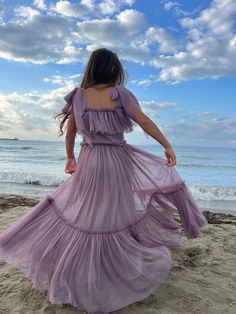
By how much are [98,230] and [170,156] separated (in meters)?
0.81

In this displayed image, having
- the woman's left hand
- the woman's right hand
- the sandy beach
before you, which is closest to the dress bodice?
the woman's left hand

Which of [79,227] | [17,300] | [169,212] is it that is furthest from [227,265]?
[17,300]

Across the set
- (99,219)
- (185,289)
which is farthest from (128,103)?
(185,289)

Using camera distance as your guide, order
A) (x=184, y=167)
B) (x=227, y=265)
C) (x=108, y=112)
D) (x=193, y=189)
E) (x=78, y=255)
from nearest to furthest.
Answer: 1. (x=78, y=255)
2. (x=108, y=112)
3. (x=227, y=265)
4. (x=193, y=189)
5. (x=184, y=167)

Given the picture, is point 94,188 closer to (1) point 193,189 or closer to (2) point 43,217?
(2) point 43,217

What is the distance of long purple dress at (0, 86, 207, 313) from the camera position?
2.88 metres

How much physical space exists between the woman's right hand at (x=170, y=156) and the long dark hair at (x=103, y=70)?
0.66m

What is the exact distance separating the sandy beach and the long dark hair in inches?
69.9

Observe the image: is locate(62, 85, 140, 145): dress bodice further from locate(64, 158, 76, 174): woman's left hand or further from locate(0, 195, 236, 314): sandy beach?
locate(0, 195, 236, 314): sandy beach

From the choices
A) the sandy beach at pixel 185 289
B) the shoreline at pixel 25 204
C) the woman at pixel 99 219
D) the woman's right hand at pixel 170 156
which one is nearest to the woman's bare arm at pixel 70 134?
the woman at pixel 99 219

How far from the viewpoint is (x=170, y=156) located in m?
3.14

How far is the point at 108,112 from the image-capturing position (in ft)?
10.2

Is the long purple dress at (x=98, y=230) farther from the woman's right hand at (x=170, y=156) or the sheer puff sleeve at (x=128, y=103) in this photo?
the woman's right hand at (x=170, y=156)

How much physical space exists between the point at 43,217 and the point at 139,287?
3.06 feet
